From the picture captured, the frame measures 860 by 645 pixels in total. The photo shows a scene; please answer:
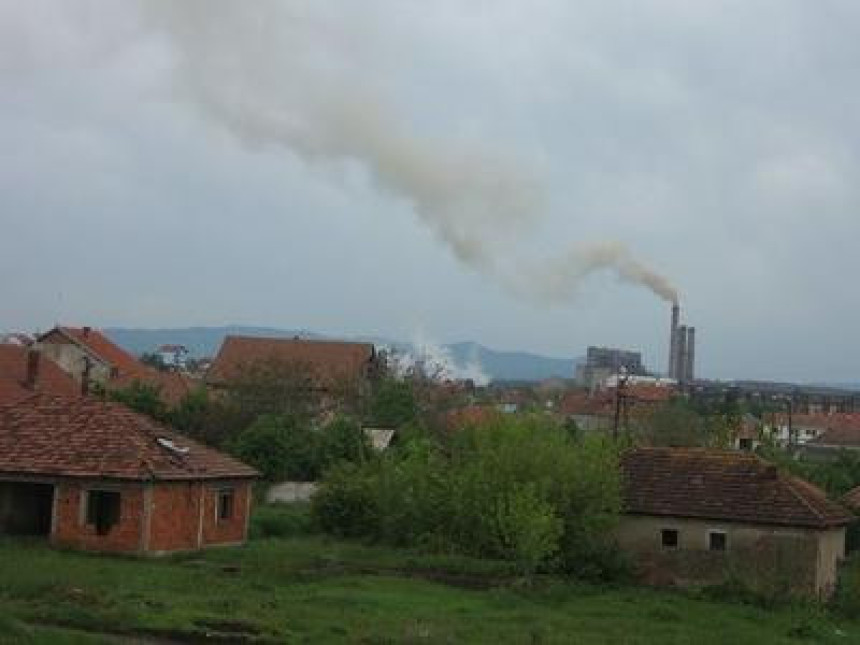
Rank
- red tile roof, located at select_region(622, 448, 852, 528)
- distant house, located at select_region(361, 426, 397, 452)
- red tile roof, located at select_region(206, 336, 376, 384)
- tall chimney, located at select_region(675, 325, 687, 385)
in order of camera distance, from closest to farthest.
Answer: red tile roof, located at select_region(622, 448, 852, 528)
distant house, located at select_region(361, 426, 397, 452)
red tile roof, located at select_region(206, 336, 376, 384)
tall chimney, located at select_region(675, 325, 687, 385)

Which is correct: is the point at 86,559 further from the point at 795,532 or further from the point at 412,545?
the point at 795,532

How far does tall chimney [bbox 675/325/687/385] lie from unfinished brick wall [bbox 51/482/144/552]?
113 metres

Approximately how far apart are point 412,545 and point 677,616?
1136 cm

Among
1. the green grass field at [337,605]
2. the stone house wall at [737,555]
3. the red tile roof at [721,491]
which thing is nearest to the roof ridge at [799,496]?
the red tile roof at [721,491]

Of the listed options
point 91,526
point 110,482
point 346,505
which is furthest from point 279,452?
point 110,482

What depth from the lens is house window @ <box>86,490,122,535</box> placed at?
31250mm

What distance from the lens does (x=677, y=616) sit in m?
26.1

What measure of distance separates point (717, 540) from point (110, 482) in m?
15.3

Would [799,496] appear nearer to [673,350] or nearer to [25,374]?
[25,374]

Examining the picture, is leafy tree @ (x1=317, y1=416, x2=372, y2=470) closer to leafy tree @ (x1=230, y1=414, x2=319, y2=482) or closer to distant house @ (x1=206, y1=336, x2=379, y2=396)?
leafy tree @ (x1=230, y1=414, x2=319, y2=482)

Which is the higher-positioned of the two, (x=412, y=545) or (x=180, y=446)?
(x=180, y=446)

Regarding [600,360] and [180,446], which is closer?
[180,446]

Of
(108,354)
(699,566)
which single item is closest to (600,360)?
(108,354)

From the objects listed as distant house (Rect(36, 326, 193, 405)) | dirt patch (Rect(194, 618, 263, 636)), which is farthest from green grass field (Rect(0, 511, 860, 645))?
distant house (Rect(36, 326, 193, 405))
